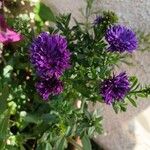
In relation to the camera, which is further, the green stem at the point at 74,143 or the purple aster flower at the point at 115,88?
the green stem at the point at 74,143

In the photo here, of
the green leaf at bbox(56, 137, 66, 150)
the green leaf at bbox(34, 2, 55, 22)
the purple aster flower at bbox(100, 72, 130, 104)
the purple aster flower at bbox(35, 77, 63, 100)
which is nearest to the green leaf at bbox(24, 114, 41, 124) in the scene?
the green leaf at bbox(56, 137, 66, 150)

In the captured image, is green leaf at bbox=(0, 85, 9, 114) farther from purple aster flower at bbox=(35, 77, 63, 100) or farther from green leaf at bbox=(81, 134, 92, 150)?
green leaf at bbox=(81, 134, 92, 150)

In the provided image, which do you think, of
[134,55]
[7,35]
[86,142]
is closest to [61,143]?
[86,142]

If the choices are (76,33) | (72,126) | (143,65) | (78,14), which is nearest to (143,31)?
(143,65)

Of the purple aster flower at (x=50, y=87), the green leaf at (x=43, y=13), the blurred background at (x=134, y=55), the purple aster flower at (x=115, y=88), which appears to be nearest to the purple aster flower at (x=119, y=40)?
the purple aster flower at (x=115, y=88)

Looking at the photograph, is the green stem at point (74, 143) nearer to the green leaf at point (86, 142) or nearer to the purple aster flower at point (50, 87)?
the green leaf at point (86, 142)

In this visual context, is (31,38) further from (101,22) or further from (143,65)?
(143,65)
